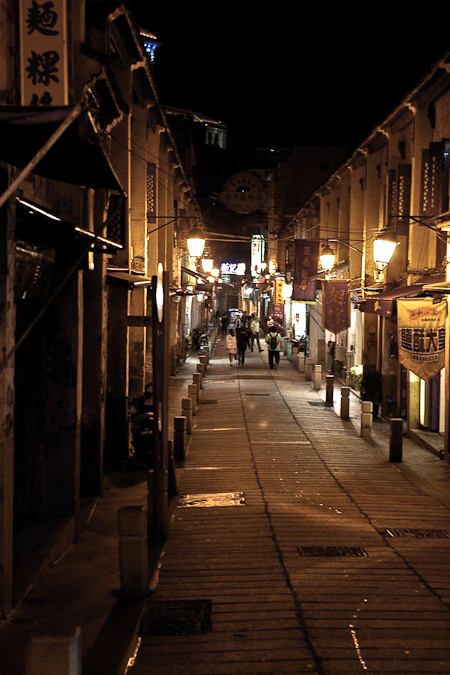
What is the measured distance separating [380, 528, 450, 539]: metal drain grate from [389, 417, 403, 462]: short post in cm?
483

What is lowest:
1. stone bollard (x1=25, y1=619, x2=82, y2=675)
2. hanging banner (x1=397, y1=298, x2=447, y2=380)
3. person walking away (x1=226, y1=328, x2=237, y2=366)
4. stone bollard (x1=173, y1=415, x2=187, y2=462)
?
stone bollard (x1=173, y1=415, x2=187, y2=462)

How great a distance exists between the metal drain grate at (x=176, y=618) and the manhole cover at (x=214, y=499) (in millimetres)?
3972

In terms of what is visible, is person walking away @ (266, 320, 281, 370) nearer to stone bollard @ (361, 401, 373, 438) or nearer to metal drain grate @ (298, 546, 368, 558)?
stone bollard @ (361, 401, 373, 438)

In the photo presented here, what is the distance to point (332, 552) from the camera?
8266 mm

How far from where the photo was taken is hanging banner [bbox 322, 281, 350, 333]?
23.0 meters

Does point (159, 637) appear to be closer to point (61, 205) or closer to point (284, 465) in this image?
point (61, 205)

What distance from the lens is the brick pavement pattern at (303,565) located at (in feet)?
18.0

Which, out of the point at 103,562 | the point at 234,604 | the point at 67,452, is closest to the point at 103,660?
the point at 234,604

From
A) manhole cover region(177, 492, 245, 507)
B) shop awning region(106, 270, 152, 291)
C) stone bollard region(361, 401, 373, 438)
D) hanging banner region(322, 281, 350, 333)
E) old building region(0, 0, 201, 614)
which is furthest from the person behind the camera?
hanging banner region(322, 281, 350, 333)

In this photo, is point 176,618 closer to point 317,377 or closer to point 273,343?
point 317,377

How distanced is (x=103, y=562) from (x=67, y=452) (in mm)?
1948

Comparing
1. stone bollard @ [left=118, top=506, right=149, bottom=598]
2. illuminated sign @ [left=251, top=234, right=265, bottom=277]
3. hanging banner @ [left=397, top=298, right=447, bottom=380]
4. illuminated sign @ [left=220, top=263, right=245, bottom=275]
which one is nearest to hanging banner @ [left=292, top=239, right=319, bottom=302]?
hanging banner @ [left=397, top=298, right=447, bottom=380]

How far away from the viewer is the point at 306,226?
38.2m

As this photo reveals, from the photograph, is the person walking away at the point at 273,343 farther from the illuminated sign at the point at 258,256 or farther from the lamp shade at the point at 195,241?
the illuminated sign at the point at 258,256
